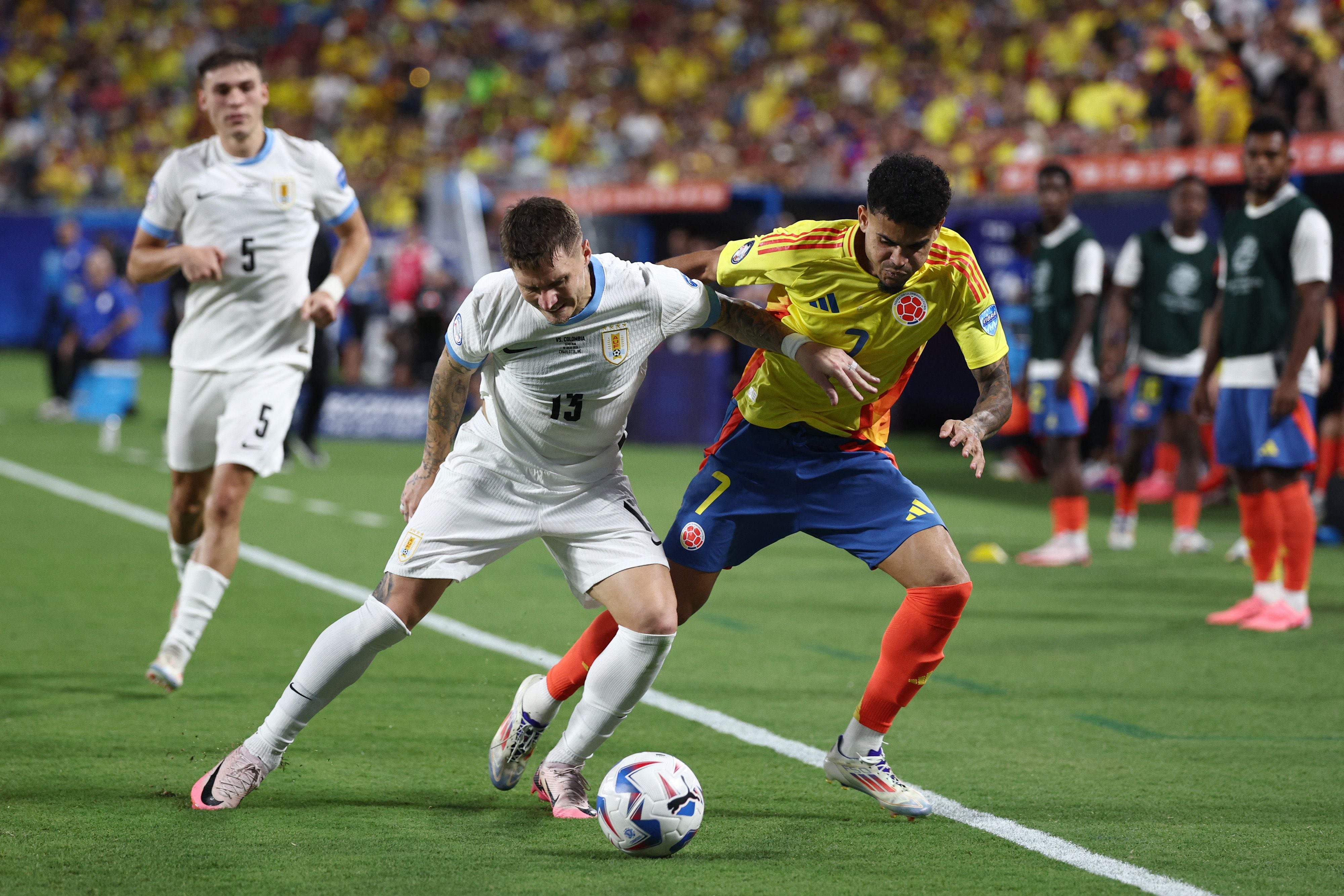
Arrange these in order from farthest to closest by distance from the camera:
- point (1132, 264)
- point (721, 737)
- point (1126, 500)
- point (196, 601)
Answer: point (1126, 500), point (1132, 264), point (196, 601), point (721, 737)

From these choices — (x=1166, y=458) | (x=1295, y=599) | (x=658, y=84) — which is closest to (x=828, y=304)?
(x=1295, y=599)

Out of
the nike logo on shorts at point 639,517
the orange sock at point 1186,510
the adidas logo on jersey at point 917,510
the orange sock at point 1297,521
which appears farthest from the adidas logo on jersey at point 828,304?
the orange sock at point 1186,510

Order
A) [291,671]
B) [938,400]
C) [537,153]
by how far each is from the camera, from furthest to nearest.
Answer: [537,153], [938,400], [291,671]

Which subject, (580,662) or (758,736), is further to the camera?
(758,736)

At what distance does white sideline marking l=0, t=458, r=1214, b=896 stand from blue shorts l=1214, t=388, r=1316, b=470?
11.1 ft

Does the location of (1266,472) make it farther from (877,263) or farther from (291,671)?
(291,671)

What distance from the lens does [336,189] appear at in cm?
644

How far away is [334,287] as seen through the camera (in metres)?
6.23

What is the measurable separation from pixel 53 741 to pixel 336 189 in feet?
8.38

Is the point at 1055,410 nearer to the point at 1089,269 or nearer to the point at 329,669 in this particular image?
the point at 1089,269

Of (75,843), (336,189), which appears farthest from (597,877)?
(336,189)

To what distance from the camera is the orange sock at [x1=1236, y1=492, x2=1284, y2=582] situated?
7715 mm

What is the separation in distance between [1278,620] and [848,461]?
405 cm

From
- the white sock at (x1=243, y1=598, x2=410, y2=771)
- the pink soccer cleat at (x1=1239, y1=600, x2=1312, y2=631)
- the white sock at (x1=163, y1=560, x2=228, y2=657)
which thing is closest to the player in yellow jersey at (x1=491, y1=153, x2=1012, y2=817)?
the white sock at (x1=243, y1=598, x2=410, y2=771)
